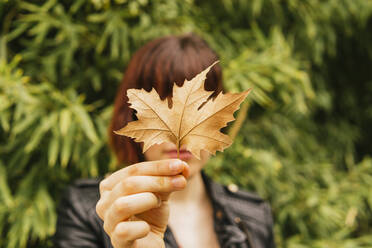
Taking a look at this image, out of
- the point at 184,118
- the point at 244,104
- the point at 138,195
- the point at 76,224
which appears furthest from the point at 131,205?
the point at 244,104

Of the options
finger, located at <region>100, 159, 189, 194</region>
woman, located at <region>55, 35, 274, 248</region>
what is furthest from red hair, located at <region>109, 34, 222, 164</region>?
finger, located at <region>100, 159, 189, 194</region>

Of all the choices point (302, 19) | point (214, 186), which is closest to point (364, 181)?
point (302, 19)

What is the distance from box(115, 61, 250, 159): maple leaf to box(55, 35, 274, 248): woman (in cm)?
9

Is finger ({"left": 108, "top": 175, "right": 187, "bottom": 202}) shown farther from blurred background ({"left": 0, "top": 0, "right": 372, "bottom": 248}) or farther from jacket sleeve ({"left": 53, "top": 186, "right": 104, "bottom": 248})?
blurred background ({"left": 0, "top": 0, "right": 372, "bottom": 248})

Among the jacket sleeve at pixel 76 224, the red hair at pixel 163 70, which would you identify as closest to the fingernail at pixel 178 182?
the red hair at pixel 163 70

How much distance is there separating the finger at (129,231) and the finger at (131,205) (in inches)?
0.4

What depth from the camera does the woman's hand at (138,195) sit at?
1.30 ft

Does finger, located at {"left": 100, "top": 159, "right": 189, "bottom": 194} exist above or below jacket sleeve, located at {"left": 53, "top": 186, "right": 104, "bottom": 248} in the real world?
above

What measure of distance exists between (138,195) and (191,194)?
64 cm

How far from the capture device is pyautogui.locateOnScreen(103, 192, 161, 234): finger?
15.8 inches

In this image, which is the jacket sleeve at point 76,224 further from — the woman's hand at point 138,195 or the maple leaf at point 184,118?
Answer: the maple leaf at point 184,118

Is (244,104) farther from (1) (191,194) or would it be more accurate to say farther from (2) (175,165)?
(2) (175,165)

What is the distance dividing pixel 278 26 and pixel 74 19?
101 cm

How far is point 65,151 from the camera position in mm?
1043
